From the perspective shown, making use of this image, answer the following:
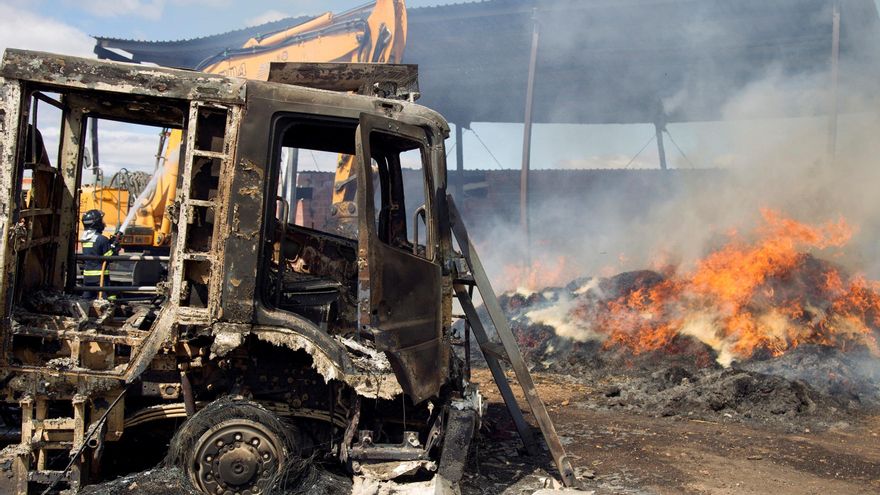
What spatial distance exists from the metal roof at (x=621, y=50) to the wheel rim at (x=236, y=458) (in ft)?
44.8

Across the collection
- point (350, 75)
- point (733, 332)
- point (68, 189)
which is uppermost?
point (350, 75)

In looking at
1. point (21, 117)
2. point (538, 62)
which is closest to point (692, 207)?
point (538, 62)

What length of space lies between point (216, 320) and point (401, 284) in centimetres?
116

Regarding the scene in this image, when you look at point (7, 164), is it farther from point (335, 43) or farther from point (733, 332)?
point (335, 43)

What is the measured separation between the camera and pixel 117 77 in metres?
4.13

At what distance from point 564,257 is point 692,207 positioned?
454 cm

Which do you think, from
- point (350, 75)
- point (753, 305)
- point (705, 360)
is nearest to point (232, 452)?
point (350, 75)

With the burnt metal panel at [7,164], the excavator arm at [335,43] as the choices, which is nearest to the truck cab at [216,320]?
the burnt metal panel at [7,164]

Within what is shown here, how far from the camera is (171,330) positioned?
163 inches

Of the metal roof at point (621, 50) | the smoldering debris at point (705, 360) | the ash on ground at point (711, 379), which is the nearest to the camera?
the ash on ground at point (711, 379)

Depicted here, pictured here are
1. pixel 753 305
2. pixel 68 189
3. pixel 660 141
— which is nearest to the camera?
pixel 68 189

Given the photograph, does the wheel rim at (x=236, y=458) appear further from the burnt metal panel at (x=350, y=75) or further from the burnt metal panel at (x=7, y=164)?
the burnt metal panel at (x=350, y=75)

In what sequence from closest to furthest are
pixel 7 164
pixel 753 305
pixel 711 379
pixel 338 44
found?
pixel 7 164 → pixel 711 379 → pixel 753 305 → pixel 338 44

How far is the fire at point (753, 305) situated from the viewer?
32.8ft
